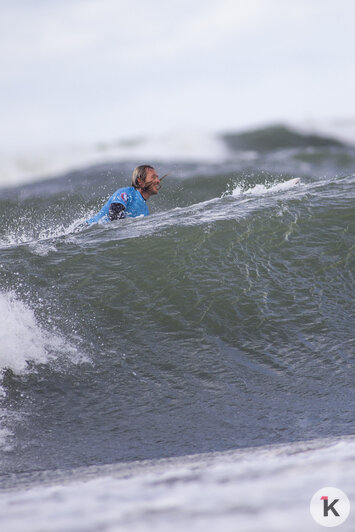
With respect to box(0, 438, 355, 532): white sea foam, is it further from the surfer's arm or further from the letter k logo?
the surfer's arm

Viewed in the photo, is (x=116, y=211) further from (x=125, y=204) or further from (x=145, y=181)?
(x=145, y=181)

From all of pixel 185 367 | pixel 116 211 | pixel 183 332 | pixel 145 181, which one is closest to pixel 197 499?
pixel 185 367

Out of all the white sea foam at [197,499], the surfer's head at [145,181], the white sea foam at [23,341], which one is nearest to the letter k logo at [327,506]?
the white sea foam at [197,499]

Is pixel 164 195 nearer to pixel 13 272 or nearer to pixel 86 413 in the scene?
pixel 13 272

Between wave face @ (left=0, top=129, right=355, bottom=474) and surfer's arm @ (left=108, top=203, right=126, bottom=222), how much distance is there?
169mm

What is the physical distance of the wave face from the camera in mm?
3025

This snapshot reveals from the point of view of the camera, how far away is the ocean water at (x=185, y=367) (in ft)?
3.31

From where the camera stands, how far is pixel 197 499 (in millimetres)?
965

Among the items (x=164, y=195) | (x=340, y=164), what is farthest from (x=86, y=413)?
(x=340, y=164)

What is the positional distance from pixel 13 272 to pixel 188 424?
7.34ft

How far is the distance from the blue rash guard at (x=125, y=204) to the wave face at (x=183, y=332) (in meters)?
A: 0.17

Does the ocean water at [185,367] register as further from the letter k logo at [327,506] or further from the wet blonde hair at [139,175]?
Result: the wet blonde hair at [139,175]

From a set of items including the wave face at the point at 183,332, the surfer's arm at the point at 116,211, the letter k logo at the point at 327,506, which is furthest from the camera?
the surfer's arm at the point at 116,211

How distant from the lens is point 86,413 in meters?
3.29
